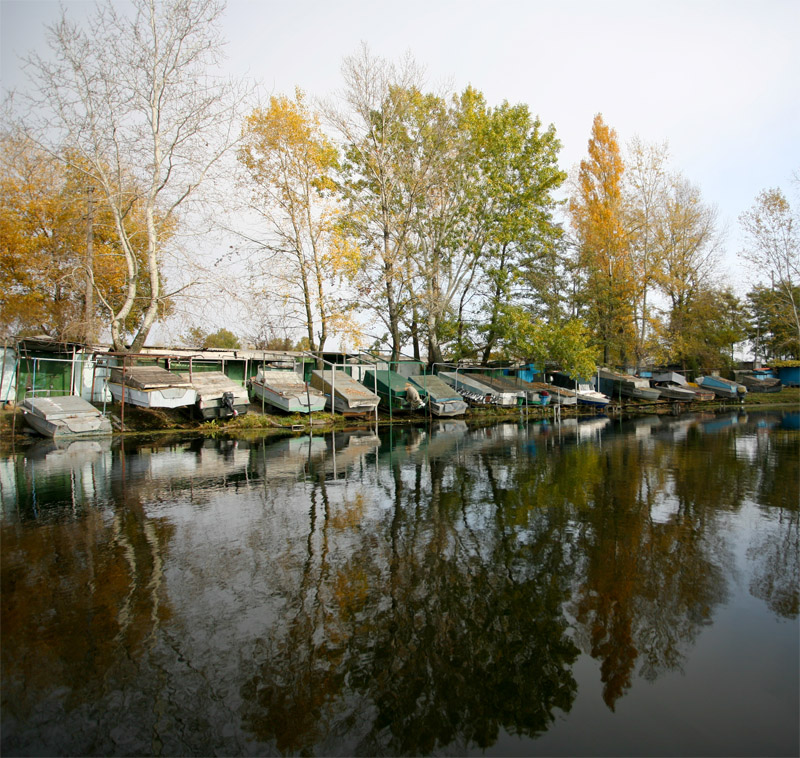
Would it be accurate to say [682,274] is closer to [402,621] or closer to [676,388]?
[676,388]

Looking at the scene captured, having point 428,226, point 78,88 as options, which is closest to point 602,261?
point 428,226

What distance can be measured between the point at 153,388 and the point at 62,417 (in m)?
2.86

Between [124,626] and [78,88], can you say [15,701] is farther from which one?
[78,88]

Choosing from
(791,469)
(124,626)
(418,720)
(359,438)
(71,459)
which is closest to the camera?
(418,720)

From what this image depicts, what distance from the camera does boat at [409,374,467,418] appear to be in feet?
85.4

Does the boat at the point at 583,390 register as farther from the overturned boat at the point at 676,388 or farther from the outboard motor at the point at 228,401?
the outboard motor at the point at 228,401

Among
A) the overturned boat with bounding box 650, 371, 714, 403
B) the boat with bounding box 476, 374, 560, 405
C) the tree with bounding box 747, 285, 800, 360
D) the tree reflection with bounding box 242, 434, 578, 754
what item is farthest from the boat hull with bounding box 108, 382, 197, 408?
the tree with bounding box 747, 285, 800, 360

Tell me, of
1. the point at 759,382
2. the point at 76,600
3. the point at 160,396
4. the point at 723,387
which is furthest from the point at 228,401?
the point at 759,382

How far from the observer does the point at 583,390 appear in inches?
1335

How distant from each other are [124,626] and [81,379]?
20.9 m

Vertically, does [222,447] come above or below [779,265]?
below

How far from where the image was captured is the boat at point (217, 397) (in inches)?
795

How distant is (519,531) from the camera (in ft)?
21.1

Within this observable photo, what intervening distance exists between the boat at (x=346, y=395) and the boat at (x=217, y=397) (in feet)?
13.1
